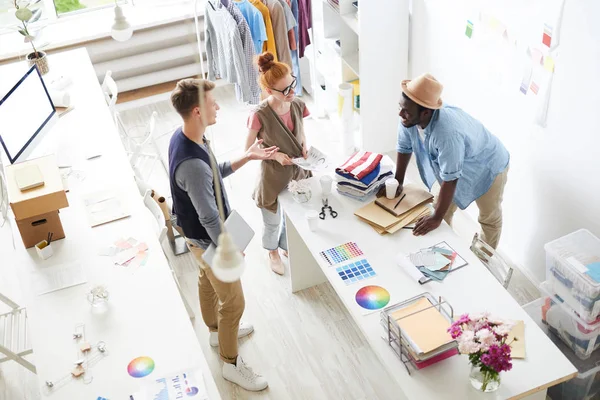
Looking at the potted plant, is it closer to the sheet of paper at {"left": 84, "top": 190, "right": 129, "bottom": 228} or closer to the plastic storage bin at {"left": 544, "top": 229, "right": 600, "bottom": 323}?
the sheet of paper at {"left": 84, "top": 190, "right": 129, "bottom": 228}

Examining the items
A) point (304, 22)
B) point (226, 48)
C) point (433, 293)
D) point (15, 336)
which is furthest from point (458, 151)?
point (304, 22)

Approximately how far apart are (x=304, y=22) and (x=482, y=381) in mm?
3901

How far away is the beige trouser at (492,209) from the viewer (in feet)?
12.8

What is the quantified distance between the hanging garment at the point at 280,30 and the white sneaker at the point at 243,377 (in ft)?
8.93

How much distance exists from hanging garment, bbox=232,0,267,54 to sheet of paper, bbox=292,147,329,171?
1666 millimetres

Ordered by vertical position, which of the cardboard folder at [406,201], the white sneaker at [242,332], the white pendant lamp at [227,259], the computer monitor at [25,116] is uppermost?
the white pendant lamp at [227,259]

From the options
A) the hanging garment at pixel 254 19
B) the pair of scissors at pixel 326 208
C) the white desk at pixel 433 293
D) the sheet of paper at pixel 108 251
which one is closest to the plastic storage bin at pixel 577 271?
the white desk at pixel 433 293

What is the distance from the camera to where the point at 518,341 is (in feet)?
9.37

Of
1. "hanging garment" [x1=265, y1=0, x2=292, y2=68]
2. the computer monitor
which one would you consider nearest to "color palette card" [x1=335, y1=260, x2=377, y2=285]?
the computer monitor

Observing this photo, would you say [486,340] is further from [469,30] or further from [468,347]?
[469,30]

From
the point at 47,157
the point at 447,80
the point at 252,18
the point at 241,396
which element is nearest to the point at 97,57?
the point at 252,18

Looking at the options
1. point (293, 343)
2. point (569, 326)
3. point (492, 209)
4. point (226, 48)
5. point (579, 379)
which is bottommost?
point (293, 343)

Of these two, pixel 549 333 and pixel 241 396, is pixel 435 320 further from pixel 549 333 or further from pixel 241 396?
pixel 241 396

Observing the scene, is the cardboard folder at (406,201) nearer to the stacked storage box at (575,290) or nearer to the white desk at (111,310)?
the stacked storage box at (575,290)
